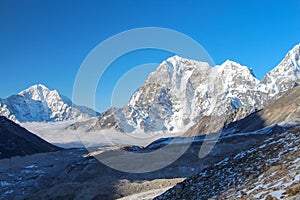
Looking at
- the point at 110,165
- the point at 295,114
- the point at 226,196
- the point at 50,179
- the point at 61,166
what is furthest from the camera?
the point at 295,114

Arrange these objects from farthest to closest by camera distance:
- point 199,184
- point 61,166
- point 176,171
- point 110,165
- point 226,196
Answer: point 61,166
point 110,165
point 176,171
point 199,184
point 226,196

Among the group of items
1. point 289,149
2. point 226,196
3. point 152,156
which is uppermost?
point 152,156

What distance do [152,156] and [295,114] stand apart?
335ft

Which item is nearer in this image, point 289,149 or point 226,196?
point 226,196

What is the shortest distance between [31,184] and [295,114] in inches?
5383

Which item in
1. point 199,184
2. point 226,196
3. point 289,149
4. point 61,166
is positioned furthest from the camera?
point 61,166

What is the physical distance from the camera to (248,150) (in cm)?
2344

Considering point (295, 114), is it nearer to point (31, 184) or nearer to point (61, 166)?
point (61, 166)

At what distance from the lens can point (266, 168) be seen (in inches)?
749

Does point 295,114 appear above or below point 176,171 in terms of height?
above

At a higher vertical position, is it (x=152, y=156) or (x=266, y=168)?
(x=152, y=156)

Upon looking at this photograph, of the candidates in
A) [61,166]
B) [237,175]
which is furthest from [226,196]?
[61,166]

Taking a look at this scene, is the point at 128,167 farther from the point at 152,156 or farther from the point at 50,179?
the point at 50,179

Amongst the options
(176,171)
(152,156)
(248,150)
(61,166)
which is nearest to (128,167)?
(152,156)
